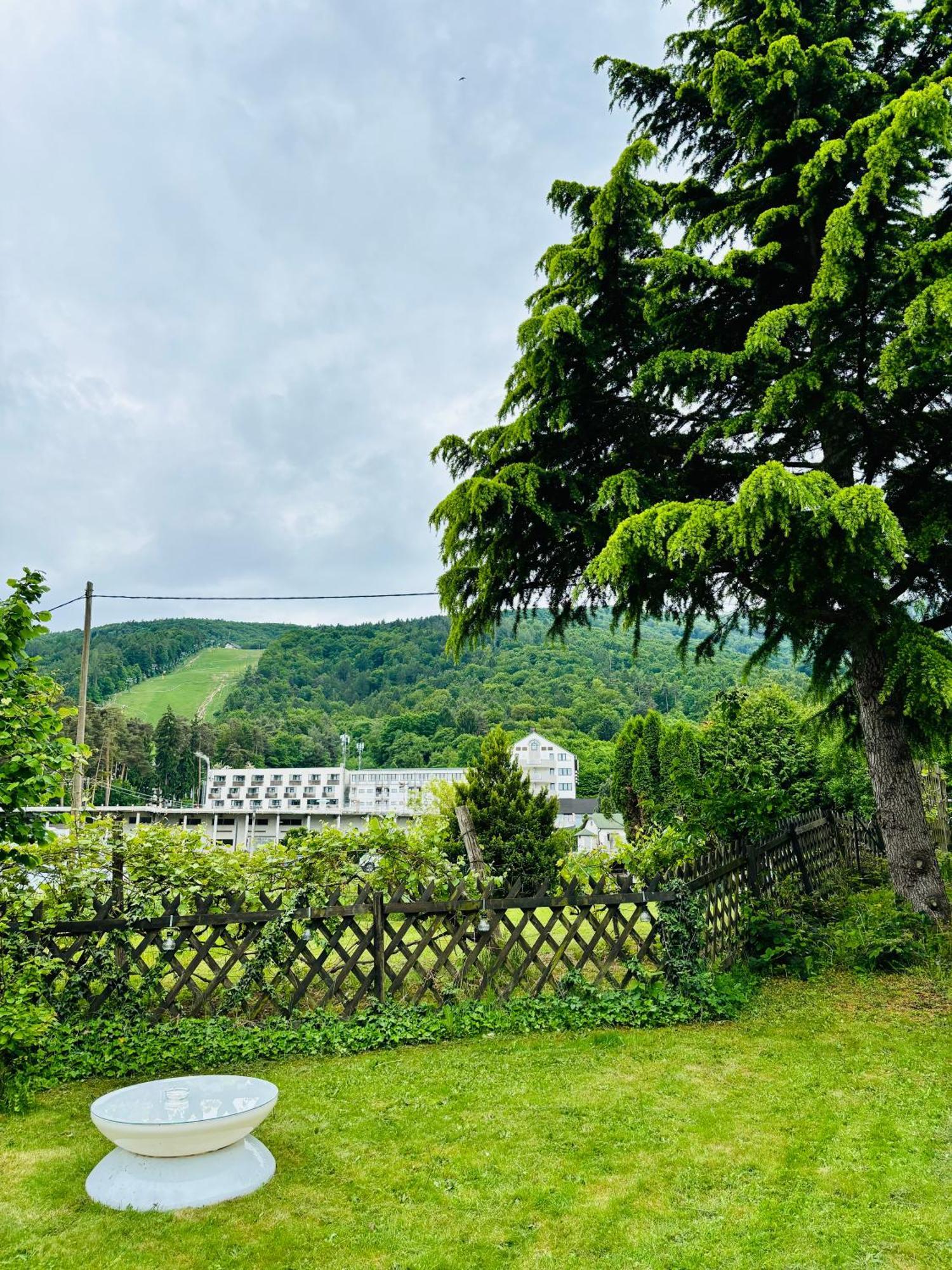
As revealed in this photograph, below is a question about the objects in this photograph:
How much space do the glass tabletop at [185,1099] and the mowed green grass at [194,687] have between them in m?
98.0

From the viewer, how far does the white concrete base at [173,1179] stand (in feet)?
10.3

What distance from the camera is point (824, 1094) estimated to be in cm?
429

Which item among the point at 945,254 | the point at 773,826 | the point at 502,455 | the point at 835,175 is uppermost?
the point at 835,175

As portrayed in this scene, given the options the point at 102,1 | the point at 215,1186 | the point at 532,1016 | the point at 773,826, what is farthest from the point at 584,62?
the point at 215,1186

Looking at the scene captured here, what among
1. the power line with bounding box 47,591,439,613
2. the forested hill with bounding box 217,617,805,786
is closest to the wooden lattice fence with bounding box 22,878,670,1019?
the power line with bounding box 47,591,439,613

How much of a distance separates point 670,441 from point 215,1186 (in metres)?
7.11

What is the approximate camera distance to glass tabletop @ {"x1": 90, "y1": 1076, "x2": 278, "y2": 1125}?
344cm

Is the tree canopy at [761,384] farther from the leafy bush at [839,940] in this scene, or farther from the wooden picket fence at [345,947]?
the wooden picket fence at [345,947]

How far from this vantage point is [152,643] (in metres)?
119

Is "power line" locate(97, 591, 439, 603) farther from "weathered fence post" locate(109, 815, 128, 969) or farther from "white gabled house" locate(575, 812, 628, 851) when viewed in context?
"weathered fence post" locate(109, 815, 128, 969)

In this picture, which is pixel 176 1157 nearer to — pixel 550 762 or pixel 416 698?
pixel 416 698

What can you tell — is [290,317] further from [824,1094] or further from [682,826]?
[824,1094]

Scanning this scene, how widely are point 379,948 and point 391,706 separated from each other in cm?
6696

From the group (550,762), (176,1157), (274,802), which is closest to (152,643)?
(274,802)
